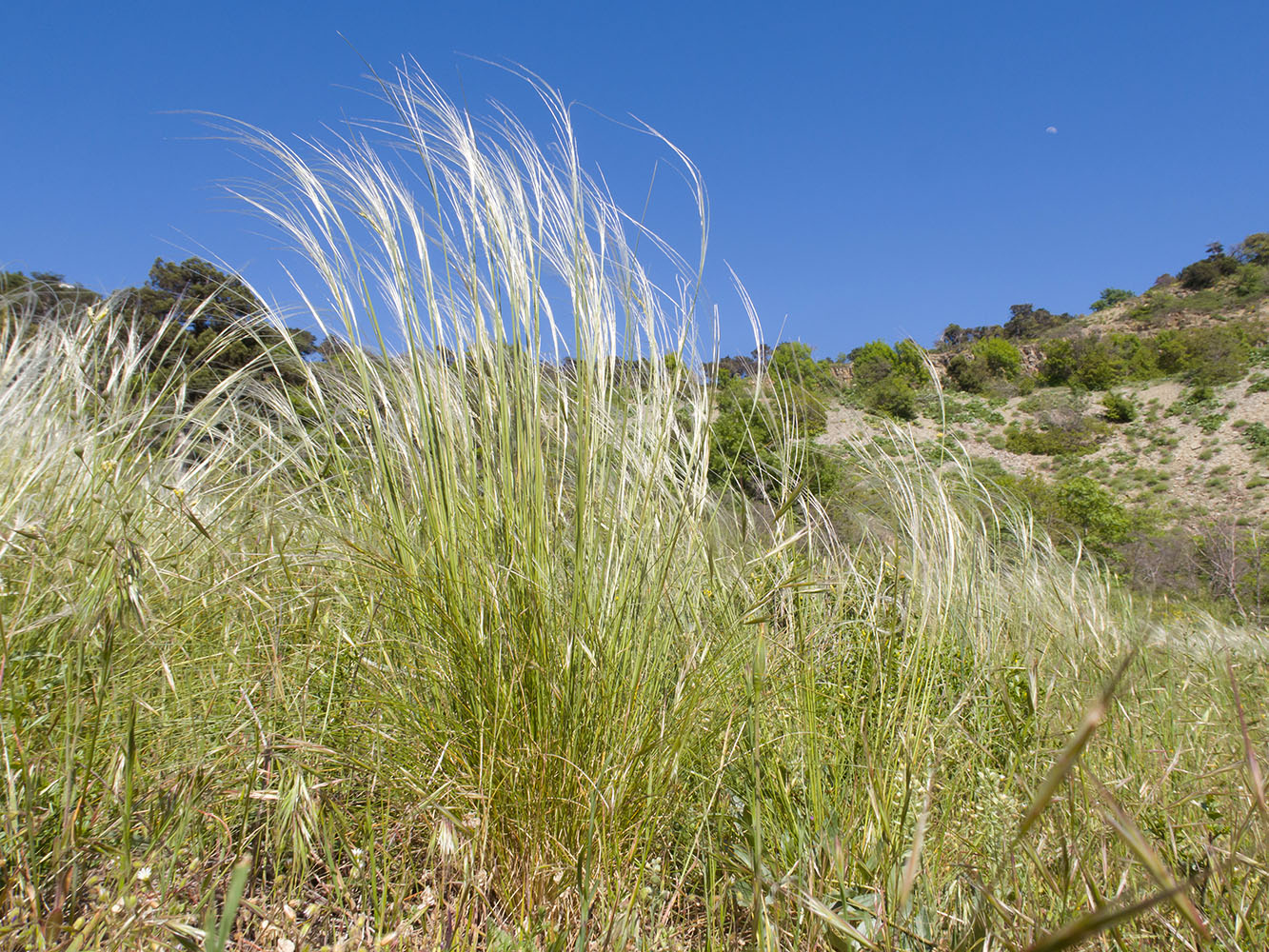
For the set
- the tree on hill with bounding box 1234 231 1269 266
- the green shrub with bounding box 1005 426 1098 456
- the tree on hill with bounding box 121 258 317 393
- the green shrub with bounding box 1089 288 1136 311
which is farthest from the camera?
the green shrub with bounding box 1089 288 1136 311

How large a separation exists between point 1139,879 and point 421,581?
3.90ft

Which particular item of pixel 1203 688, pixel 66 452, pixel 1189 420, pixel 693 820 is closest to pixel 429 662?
pixel 693 820

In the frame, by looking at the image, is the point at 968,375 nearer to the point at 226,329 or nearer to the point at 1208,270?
the point at 1208,270

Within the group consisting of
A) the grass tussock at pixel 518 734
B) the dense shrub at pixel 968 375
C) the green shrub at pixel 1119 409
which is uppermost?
the dense shrub at pixel 968 375

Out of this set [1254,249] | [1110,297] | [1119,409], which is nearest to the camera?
[1119,409]

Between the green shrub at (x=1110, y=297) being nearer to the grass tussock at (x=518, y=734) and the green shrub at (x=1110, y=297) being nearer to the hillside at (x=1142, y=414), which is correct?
the hillside at (x=1142, y=414)

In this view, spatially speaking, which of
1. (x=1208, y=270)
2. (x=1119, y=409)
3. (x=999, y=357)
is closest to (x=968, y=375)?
(x=999, y=357)

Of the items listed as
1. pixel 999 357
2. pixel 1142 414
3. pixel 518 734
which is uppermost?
pixel 999 357

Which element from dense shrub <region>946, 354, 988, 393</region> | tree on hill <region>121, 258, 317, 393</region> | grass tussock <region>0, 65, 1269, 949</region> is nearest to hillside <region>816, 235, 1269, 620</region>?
dense shrub <region>946, 354, 988, 393</region>

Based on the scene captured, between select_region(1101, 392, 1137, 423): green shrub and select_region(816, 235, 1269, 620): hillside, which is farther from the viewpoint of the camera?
select_region(1101, 392, 1137, 423): green shrub

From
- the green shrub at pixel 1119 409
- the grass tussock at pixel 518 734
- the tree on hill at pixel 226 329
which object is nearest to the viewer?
the grass tussock at pixel 518 734

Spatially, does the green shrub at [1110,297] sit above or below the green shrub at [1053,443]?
above

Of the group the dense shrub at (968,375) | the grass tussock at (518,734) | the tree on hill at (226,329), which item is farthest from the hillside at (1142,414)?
the tree on hill at (226,329)

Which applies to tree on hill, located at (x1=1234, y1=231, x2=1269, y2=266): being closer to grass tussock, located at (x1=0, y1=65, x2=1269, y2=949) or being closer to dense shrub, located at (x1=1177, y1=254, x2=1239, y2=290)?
dense shrub, located at (x1=1177, y1=254, x2=1239, y2=290)
